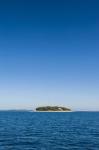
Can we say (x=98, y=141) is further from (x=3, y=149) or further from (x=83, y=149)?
(x=3, y=149)

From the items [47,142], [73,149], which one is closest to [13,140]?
[47,142]

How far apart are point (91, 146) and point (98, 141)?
6.61m

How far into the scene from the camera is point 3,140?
188ft

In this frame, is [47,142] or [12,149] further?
[47,142]

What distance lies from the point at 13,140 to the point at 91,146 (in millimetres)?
16746

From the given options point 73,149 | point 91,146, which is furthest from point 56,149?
point 91,146

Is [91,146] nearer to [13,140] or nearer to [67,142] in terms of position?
[67,142]

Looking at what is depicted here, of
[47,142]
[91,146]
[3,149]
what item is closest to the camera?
[3,149]

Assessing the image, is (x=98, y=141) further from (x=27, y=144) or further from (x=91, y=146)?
(x=27, y=144)

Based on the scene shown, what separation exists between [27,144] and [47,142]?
449cm

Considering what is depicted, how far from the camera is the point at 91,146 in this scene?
51.1 meters

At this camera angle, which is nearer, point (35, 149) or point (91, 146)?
point (35, 149)

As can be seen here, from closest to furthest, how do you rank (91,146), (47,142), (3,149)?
(3,149), (91,146), (47,142)

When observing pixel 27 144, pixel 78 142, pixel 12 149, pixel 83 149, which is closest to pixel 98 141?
pixel 78 142
